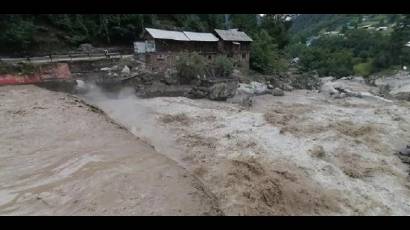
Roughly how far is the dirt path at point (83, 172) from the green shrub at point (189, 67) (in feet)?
37.0

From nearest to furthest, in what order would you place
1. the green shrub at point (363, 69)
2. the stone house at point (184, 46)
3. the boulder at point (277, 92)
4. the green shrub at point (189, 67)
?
1. the green shrub at point (189, 67)
2. the stone house at point (184, 46)
3. the boulder at point (277, 92)
4. the green shrub at point (363, 69)

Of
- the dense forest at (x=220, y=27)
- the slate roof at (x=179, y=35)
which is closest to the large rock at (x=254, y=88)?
the dense forest at (x=220, y=27)

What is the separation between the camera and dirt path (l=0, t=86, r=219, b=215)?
7379 millimetres

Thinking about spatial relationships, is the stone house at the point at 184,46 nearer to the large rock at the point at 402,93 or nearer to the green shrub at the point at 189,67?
the green shrub at the point at 189,67

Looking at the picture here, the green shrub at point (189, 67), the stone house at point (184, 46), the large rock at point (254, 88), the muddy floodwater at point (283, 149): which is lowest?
the muddy floodwater at point (283, 149)

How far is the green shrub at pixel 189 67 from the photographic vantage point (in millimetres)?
24469

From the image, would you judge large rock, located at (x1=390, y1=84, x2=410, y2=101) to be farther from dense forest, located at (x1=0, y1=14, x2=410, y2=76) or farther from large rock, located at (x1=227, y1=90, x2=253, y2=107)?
large rock, located at (x1=227, y1=90, x2=253, y2=107)

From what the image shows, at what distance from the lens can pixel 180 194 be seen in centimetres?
789

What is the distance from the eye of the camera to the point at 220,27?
38125mm

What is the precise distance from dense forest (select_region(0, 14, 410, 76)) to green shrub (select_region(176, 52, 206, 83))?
6301mm

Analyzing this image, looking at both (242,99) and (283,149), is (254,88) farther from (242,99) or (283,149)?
(283,149)
